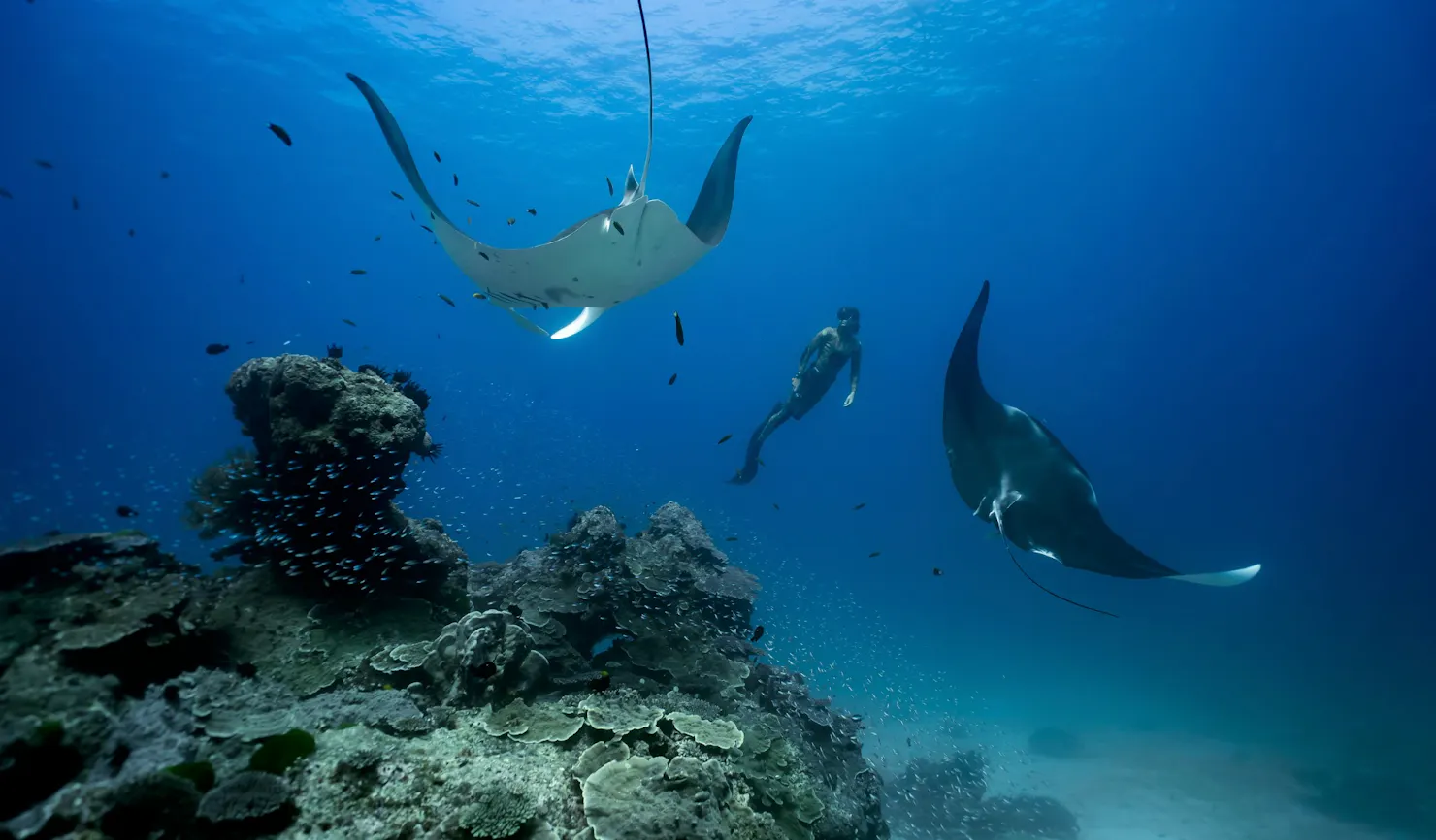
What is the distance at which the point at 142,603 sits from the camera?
362cm

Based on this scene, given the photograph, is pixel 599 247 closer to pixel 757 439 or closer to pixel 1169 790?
pixel 757 439

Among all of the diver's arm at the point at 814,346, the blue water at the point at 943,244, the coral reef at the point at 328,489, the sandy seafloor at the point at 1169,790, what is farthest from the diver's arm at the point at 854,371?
the sandy seafloor at the point at 1169,790

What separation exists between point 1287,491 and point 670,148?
62.5 meters

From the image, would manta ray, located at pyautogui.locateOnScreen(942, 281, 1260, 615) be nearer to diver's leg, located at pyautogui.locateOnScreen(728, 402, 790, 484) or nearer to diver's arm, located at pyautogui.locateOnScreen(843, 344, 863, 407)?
diver's arm, located at pyautogui.locateOnScreen(843, 344, 863, 407)

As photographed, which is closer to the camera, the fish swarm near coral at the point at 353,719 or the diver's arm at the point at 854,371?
the fish swarm near coral at the point at 353,719

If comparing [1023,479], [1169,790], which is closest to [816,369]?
[1023,479]

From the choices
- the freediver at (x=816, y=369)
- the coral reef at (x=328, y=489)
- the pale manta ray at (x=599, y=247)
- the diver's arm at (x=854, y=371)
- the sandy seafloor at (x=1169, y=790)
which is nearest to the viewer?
the pale manta ray at (x=599, y=247)

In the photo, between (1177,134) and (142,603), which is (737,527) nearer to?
(1177,134)

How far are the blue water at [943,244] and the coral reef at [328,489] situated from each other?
381 cm

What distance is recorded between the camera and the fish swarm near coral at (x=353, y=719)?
7.91 feet

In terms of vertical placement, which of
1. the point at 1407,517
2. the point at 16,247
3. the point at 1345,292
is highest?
the point at 1345,292

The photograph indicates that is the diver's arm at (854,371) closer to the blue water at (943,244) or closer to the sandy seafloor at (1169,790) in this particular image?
the blue water at (943,244)

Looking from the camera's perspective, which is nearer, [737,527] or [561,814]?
[561,814]

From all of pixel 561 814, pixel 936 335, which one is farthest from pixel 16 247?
pixel 936 335
